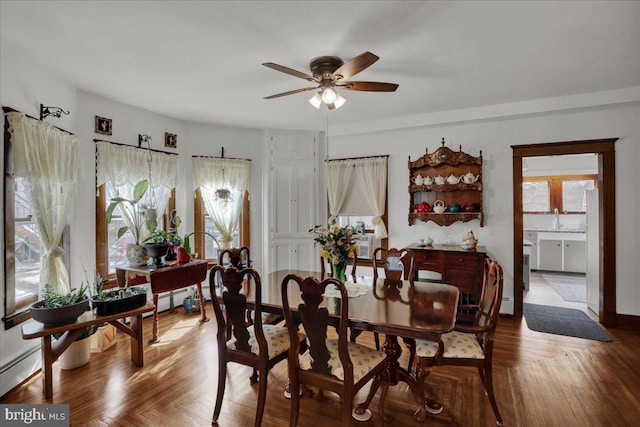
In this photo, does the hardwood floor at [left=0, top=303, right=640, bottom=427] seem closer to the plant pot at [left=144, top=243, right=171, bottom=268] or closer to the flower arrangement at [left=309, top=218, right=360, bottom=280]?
the plant pot at [left=144, top=243, right=171, bottom=268]

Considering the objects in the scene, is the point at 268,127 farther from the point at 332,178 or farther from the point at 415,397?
the point at 415,397

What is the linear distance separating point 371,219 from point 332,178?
2.97 feet

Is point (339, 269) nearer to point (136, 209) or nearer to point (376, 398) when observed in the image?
point (376, 398)

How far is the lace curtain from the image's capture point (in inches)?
188

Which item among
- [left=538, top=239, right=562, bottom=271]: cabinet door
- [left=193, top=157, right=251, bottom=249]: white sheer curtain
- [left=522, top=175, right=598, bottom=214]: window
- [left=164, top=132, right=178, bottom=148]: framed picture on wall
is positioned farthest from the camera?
[left=522, top=175, right=598, bottom=214]: window

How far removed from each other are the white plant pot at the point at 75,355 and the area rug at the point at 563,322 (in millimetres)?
4659

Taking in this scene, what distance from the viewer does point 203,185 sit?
15.4 ft

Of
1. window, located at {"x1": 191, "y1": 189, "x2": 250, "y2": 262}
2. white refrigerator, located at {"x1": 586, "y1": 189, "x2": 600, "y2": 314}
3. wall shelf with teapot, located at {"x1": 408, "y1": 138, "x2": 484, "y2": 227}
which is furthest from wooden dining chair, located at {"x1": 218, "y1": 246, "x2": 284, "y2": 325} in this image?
white refrigerator, located at {"x1": 586, "y1": 189, "x2": 600, "y2": 314}

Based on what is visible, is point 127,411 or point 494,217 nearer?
point 127,411

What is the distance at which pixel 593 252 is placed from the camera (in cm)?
418

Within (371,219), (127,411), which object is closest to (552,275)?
(371,219)

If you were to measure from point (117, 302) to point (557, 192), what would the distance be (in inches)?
327

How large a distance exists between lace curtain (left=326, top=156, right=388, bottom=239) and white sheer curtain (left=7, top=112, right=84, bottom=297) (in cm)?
328

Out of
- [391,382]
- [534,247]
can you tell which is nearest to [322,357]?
[391,382]
